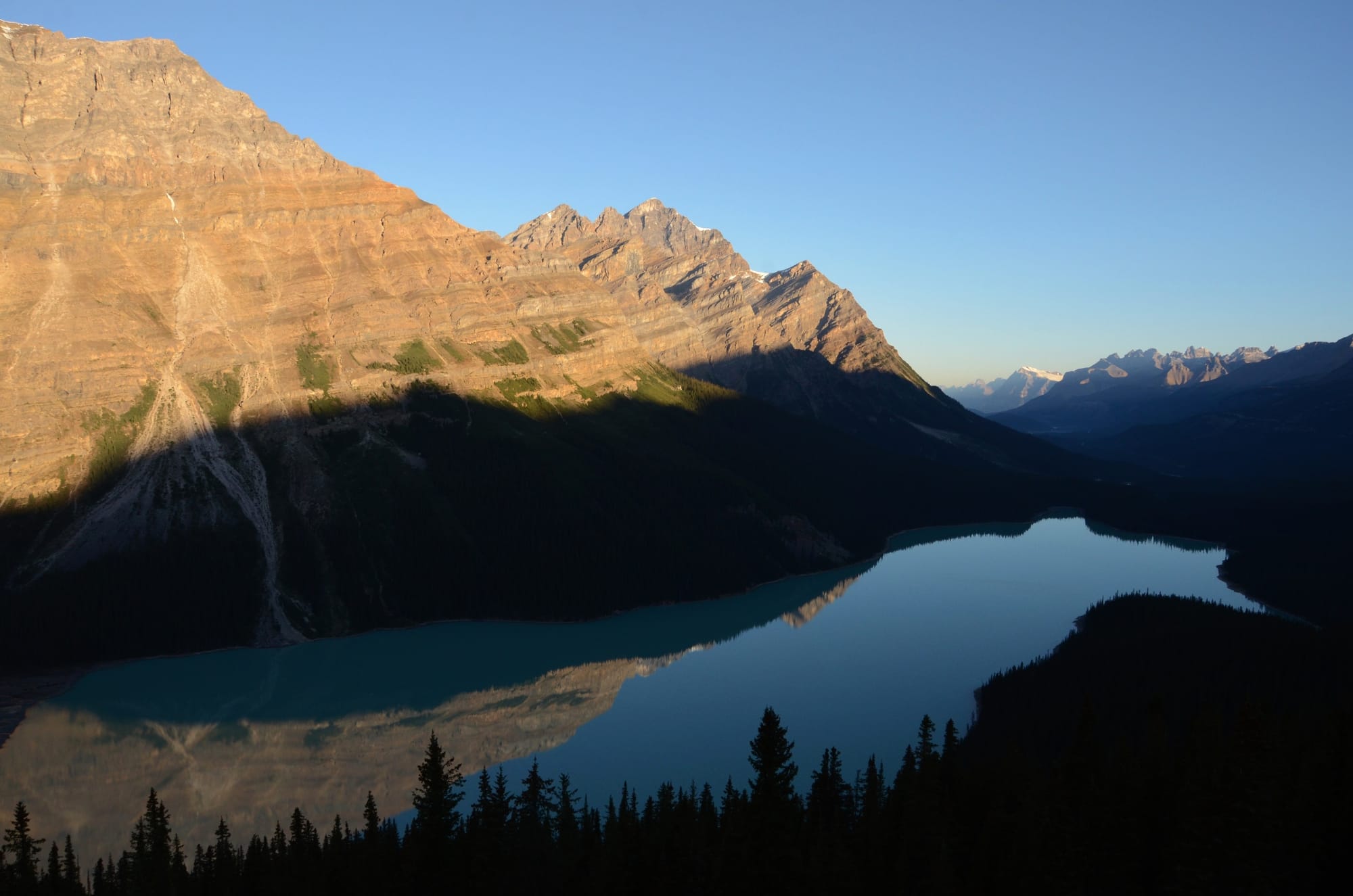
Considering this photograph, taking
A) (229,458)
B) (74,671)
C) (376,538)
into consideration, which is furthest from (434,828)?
(229,458)

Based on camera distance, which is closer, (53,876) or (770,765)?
(770,765)

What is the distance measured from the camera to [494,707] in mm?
114500

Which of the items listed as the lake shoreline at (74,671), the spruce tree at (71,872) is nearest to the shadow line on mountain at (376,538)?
the lake shoreline at (74,671)

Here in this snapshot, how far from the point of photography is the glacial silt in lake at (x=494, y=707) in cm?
9119

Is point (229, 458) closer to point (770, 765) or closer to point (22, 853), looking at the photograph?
point (22, 853)

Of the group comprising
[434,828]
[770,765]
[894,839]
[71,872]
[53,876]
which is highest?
[770,765]

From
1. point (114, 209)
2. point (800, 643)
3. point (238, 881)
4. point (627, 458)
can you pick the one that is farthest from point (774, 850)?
point (114, 209)

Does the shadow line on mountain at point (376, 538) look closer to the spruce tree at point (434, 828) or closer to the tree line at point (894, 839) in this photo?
the tree line at point (894, 839)

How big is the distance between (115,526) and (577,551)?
68666 millimetres

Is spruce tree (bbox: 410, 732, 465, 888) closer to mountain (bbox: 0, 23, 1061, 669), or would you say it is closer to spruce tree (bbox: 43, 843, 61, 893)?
spruce tree (bbox: 43, 843, 61, 893)

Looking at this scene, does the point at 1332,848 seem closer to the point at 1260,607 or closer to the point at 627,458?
the point at 1260,607

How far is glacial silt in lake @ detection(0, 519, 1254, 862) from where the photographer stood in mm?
91188

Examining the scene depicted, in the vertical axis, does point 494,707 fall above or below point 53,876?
below

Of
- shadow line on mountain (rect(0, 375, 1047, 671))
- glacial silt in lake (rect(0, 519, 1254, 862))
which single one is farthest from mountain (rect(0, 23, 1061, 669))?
glacial silt in lake (rect(0, 519, 1254, 862))
